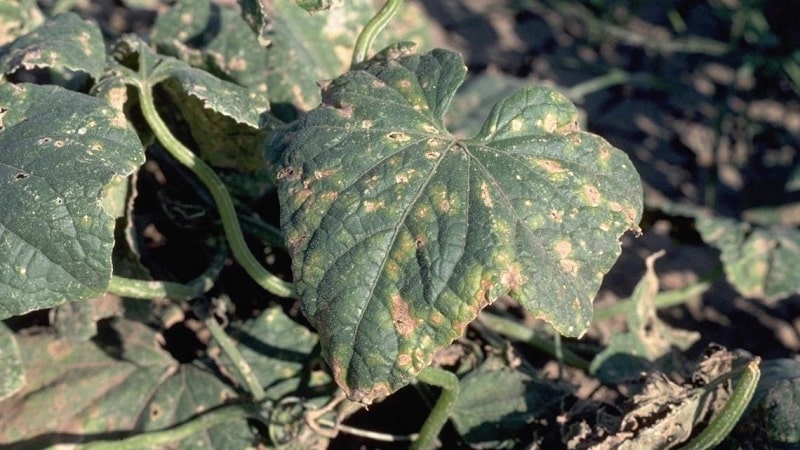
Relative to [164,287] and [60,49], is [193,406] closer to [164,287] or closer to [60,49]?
[164,287]

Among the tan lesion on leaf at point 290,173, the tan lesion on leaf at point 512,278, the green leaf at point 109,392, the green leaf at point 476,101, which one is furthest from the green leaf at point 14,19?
the tan lesion on leaf at point 512,278

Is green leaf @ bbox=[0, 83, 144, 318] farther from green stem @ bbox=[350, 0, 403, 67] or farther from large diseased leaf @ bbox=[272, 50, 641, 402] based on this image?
green stem @ bbox=[350, 0, 403, 67]

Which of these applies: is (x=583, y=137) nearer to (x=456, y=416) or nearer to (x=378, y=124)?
(x=378, y=124)

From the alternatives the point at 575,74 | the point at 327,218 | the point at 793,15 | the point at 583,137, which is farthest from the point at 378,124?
the point at 793,15

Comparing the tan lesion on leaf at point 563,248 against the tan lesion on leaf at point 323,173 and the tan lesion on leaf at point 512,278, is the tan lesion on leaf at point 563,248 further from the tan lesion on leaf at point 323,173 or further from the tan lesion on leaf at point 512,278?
the tan lesion on leaf at point 323,173

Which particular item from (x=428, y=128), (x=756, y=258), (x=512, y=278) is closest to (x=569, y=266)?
(x=512, y=278)

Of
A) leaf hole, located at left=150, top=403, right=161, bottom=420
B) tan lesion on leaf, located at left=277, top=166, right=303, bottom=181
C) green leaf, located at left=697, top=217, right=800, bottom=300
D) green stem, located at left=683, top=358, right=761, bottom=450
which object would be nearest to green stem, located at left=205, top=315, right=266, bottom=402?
leaf hole, located at left=150, top=403, right=161, bottom=420

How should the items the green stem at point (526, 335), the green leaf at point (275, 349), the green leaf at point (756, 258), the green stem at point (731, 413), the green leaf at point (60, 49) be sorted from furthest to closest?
the green leaf at point (756, 258)
the green stem at point (526, 335)
the green leaf at point (275, 349)
the green leaf at point (60, 49)
the green stem at point (731, 413)
